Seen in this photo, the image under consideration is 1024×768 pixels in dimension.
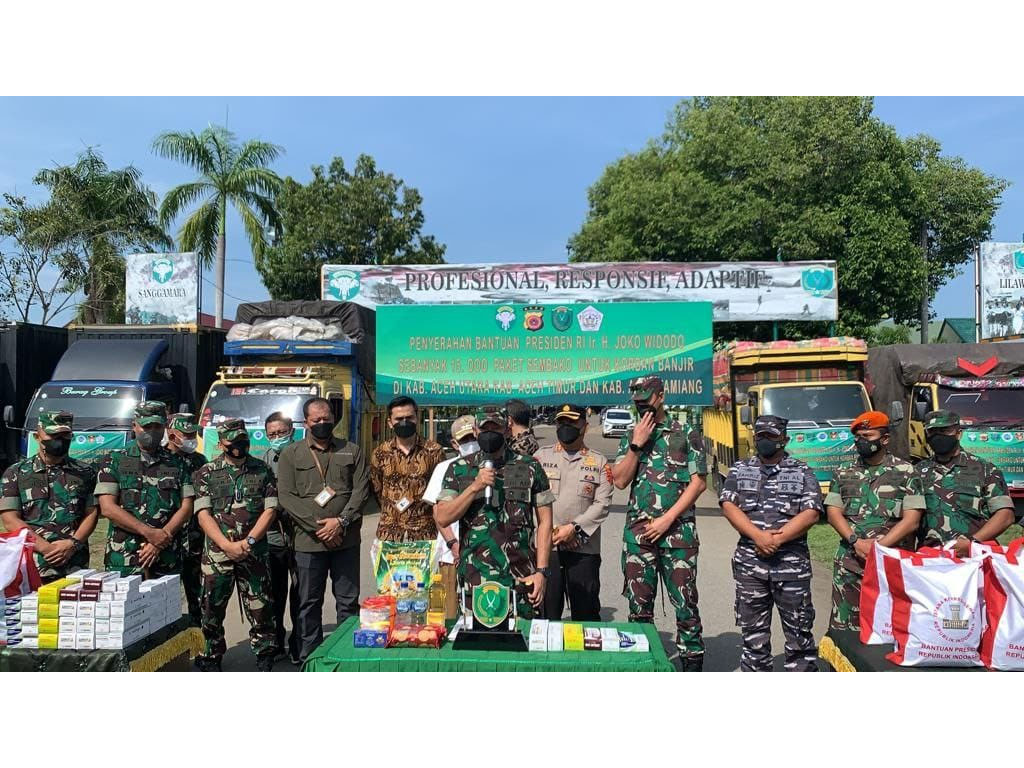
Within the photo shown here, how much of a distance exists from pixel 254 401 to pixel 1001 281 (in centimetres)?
1885

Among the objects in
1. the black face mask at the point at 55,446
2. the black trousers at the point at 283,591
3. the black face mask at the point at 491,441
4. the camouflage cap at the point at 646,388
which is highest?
the camouflage cap at the point at 646,388

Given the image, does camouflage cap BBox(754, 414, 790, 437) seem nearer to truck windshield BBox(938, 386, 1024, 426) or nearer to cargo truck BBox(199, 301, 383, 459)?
cargo truck BBox(199, 301, 383, 459)

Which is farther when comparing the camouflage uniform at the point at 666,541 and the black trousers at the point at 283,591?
the black trousers at the point at 283,591

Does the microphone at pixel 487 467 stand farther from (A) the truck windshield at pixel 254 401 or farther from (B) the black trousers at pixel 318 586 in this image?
(A) the truck windshield at pixel 254 401

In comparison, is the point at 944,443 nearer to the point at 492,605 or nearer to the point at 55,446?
the point at 492,605

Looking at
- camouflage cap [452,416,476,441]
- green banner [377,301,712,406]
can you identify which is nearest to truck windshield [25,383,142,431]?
green banner [377,301,712,406]

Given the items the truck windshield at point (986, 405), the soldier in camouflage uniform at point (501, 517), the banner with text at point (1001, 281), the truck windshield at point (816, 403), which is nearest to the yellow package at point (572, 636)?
the soldier in camouflage uniform at point (501, 517)

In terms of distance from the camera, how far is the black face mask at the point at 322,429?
523 cm

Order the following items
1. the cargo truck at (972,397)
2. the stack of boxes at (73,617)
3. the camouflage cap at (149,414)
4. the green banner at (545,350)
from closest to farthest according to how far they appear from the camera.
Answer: the stack of boxes at (73,617)
the camouflage cap at (149,414)
the green banner at (545,350)
the cargo truck at (972,397)

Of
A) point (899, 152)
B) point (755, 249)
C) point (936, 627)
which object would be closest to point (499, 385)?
point (936, 627)

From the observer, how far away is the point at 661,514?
4.93m

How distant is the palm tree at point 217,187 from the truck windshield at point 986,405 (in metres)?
18.6

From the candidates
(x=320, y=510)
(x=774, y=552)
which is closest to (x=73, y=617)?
(x=320, y=510)

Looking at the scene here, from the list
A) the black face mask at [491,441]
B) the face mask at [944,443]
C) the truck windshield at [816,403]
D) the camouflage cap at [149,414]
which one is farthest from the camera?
the truck windshield at [816,403]
